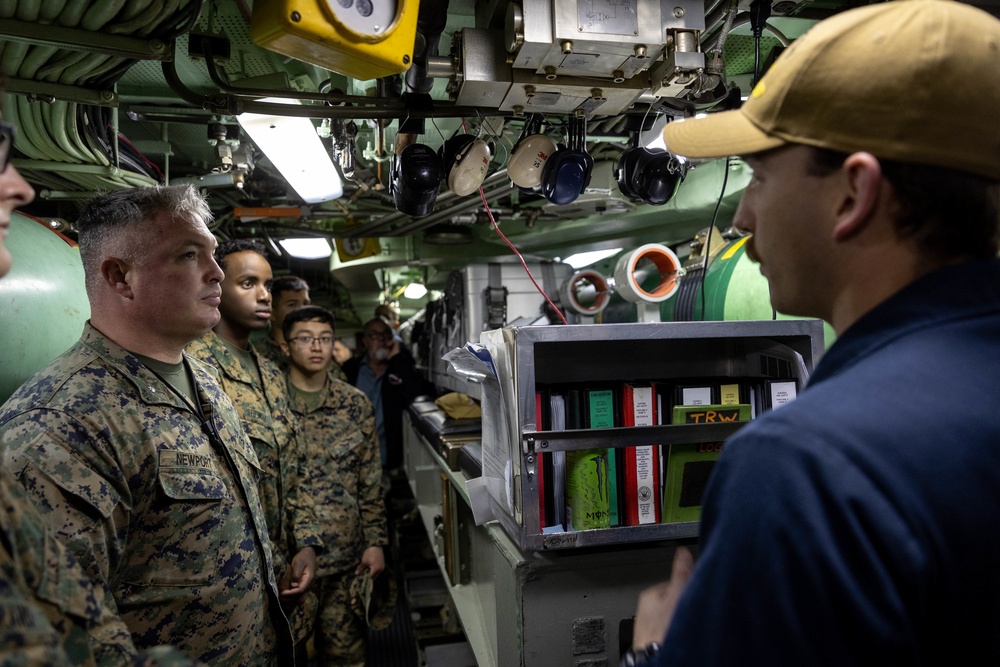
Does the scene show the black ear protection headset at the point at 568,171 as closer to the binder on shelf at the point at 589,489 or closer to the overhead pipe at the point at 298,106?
the overhead pipe at the point at 298,106

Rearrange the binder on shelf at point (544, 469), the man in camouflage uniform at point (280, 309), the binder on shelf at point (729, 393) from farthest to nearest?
the man in camouflage uniform at point (280, 309), the binder on shelf at point (729, 393), the binder on shelf at point (544, 469)

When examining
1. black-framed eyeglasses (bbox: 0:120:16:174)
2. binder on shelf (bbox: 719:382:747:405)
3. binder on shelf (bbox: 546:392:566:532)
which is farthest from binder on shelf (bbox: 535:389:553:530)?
black-framed eyeglasses (bbox: 0:120:16:174)

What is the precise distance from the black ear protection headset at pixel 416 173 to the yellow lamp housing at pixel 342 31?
46cm

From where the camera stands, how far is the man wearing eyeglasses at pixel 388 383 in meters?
4.97

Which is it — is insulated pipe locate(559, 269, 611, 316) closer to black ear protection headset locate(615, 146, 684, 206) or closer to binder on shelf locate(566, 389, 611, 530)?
black ear protection headset locate(615, 146, 684, 206)

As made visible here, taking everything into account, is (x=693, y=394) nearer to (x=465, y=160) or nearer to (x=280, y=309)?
(x=465, y=160)

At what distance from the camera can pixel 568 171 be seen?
178 centimetres

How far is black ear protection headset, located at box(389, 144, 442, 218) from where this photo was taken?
1.70 m

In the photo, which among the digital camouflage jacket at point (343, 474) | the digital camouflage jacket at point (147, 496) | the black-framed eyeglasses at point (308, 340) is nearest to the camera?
the digital camouflage jacket at point (147, 496)

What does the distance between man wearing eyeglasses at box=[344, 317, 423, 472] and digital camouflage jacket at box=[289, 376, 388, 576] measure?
5.91ft

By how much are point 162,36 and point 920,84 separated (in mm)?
1603

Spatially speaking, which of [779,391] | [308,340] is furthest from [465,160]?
[308,340]

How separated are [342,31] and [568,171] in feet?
2.81

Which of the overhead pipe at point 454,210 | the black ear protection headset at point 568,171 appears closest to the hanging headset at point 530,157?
the black ear protection headset at point 568,171
